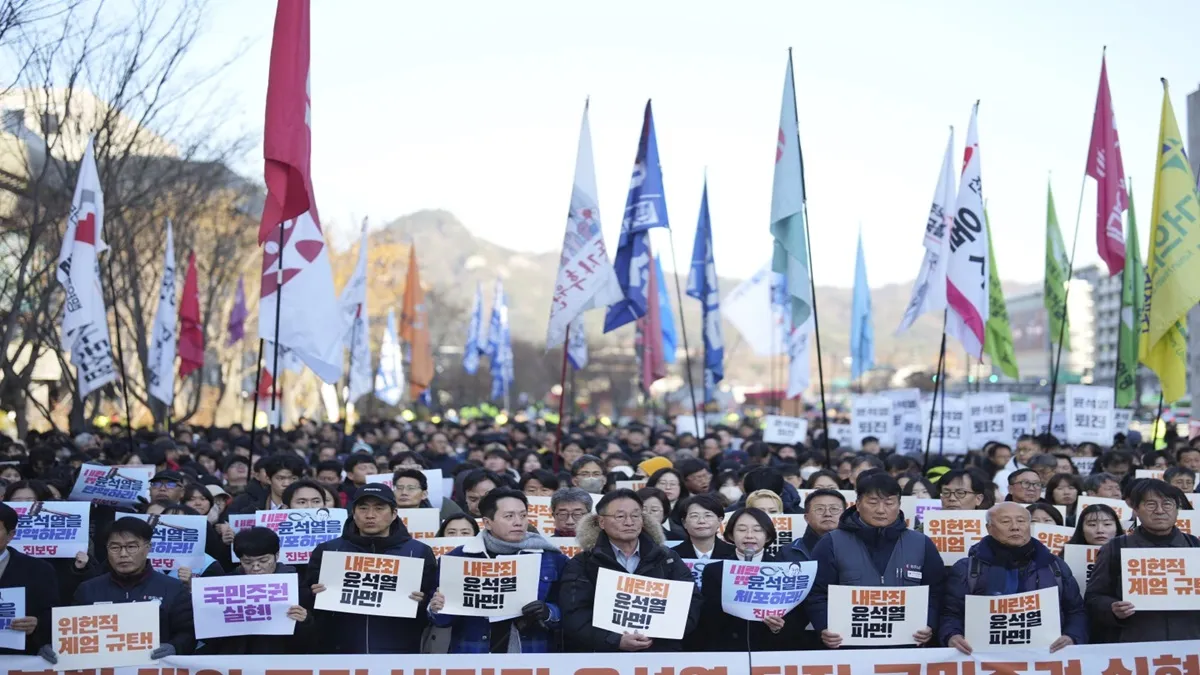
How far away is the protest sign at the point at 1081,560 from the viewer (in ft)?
26.7

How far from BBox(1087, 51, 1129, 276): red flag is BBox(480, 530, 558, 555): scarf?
34.4ft

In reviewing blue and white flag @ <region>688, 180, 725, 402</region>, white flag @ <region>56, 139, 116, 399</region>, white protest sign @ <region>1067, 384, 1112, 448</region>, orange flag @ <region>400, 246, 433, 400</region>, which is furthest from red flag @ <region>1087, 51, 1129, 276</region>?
orange flag @ <region>400, 246, 433, 400</region>

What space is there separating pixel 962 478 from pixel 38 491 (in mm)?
6696

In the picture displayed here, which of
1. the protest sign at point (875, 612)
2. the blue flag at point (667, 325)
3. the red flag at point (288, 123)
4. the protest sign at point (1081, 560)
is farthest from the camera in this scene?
the blue flag at point (667, 325)

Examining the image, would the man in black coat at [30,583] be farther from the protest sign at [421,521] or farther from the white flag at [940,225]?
the white flag at [940,225]

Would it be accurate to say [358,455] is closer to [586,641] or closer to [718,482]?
[718,482]

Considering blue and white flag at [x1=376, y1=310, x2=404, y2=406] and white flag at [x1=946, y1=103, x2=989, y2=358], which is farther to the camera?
blue and white flag at [x1=376, y1=310, x2=404, y2=406]

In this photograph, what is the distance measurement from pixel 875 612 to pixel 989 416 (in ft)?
44.6

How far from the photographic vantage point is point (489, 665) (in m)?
6.92

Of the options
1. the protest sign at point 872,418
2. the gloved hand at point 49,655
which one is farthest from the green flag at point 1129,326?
the gloved hand at point 49,655

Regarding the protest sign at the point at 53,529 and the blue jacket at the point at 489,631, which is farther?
the protest sign at the point at 53,529

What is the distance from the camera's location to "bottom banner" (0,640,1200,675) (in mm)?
6914

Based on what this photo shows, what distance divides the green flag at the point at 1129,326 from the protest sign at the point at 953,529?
13899mm

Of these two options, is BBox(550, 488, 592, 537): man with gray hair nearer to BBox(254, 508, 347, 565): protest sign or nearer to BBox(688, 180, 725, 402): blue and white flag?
BBox(254, 508, 347, 565): protest sign
